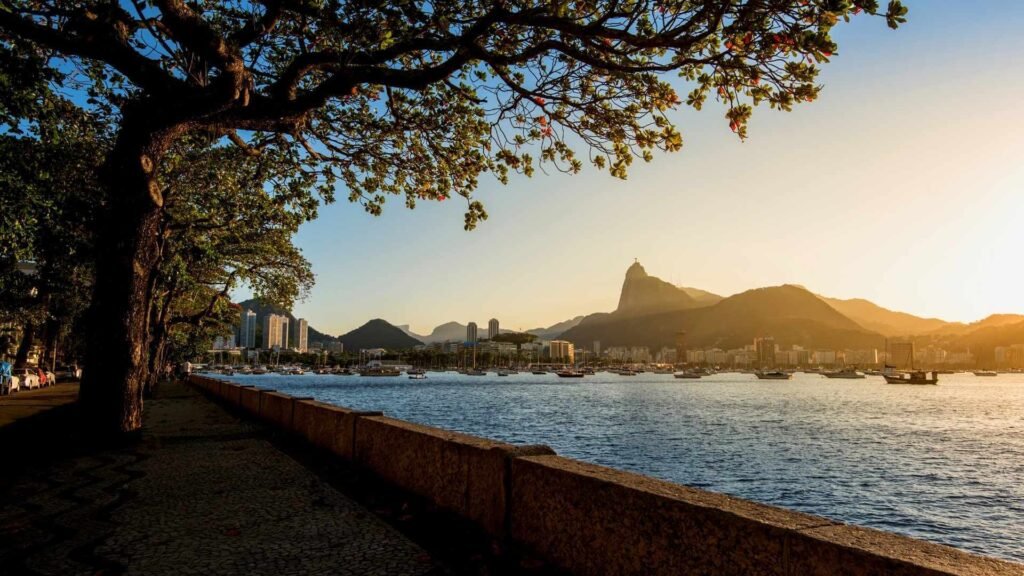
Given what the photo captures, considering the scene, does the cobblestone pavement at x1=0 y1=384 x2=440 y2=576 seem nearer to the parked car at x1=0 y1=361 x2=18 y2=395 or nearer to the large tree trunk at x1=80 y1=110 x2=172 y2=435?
the large tree trunk at x1=80 y1=110 x2=172 y2=435

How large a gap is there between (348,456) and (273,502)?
218cm

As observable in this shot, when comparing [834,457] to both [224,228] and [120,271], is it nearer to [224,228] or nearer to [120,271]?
[224,228]

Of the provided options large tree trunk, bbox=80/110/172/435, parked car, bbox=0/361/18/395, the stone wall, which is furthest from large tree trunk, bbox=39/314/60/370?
the stone wall

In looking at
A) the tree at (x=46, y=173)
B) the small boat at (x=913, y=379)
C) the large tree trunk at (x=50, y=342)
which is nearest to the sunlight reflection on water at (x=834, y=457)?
the tree at (x=46, y=173)

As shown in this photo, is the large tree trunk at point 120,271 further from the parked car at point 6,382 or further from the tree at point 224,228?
the parked car at point 6,382

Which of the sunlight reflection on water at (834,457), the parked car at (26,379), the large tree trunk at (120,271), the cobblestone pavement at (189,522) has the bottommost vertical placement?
the sunlight reflection on water at (834,457)

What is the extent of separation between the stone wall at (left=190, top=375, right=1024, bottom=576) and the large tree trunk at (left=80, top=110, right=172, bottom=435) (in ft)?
23.9

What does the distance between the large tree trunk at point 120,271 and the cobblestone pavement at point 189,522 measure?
1.46 m

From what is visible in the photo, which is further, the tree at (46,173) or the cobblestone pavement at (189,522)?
the tree at (46,173)

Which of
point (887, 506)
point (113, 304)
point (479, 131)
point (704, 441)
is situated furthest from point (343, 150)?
point (704, 441)

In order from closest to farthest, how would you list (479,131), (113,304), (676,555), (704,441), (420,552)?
(676,555) < (420,552) < (113,304) < (479,131) < (704,441)

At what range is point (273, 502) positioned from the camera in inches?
283

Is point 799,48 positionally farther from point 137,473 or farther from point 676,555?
point 137,473

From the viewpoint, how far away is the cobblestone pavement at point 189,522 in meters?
4.98
